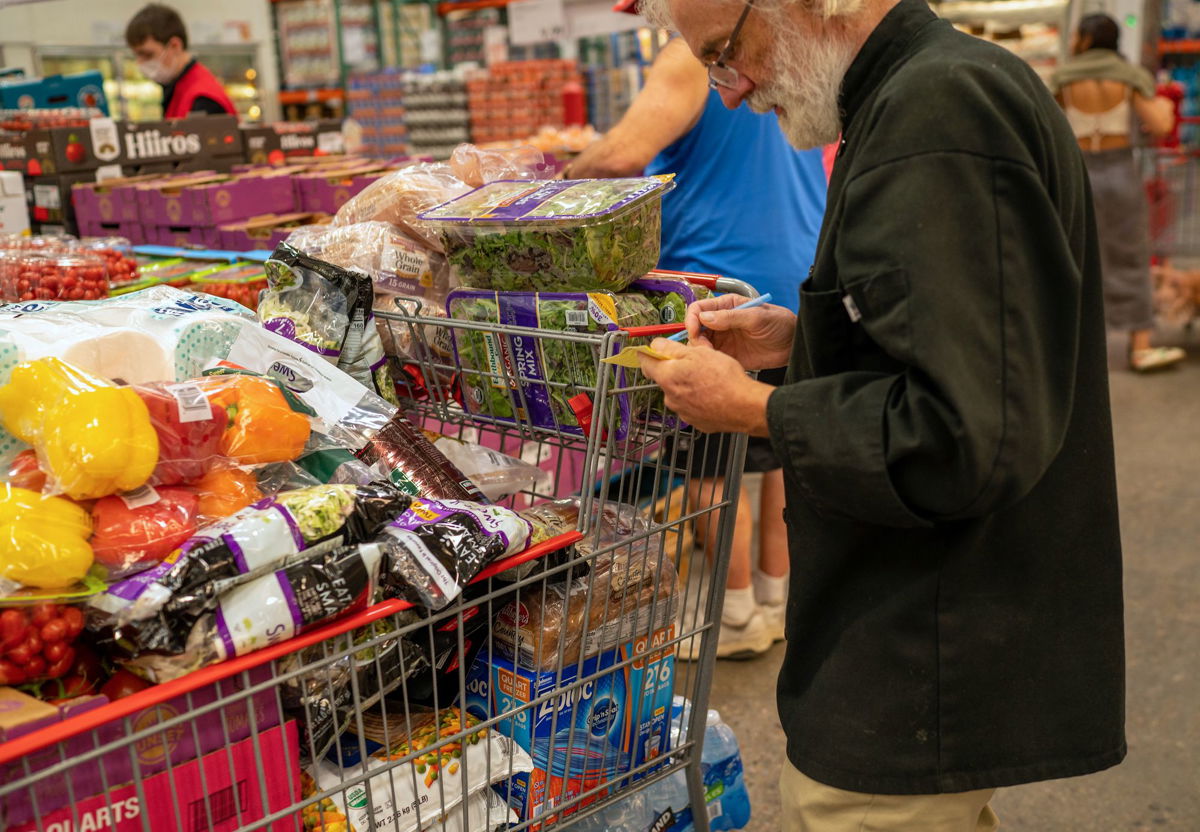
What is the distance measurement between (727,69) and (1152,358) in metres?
5.48

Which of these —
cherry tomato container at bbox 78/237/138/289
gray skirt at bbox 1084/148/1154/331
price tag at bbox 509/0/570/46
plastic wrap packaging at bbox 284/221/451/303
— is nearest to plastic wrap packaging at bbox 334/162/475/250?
plastic wrap packaging at bbox 284/221/451/303

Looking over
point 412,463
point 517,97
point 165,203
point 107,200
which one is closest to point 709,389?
point 412,463

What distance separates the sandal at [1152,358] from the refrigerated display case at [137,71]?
7170mm

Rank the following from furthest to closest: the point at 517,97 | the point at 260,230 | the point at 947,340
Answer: the point at 517,97
the point at 260,230
the point at 947,340

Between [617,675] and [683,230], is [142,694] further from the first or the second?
[683,230]

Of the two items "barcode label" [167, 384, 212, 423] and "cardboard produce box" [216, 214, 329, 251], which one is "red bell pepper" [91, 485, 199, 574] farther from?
"cardboard produce box" [216, 214, 329, 251]

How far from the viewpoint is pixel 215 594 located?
3.76 feet

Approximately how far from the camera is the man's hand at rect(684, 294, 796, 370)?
1.50 metres

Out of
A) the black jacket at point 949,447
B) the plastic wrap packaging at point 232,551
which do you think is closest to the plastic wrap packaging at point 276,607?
the plastic wrap packaging at point 232,551

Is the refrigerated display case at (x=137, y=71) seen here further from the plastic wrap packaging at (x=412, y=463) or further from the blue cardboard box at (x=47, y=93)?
the plastic wrap packaging at (x=412, y=463)

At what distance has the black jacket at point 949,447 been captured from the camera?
3.53ft

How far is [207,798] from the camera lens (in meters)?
1.18

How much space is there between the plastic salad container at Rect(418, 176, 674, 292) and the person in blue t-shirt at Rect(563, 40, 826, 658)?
3.52 ft

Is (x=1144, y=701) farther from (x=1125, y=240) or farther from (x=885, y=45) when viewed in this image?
(x=1125, y=240)
